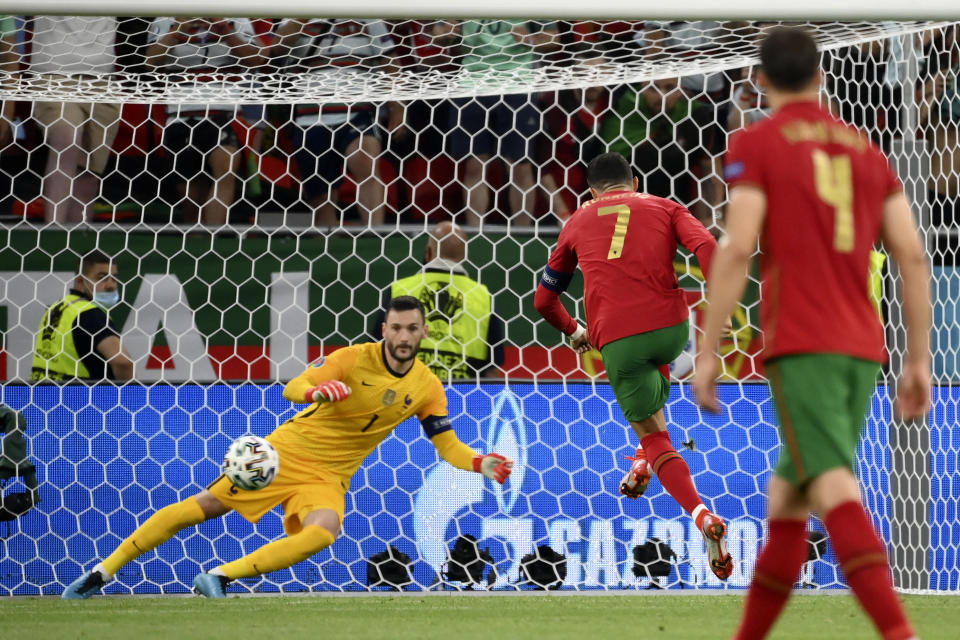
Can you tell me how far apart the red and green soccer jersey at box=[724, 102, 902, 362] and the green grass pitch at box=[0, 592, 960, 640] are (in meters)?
1.79

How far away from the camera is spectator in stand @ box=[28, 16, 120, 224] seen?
6.83m

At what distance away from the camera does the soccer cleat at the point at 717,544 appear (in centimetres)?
480

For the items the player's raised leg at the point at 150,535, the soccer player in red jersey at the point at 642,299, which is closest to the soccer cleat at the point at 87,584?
the player's raised leg at the point at 150,535

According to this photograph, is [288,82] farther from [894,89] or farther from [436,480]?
[894,89]

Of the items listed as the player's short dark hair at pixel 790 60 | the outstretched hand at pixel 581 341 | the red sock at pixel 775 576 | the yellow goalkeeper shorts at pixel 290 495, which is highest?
the player's short dark hair at pixel 790 60

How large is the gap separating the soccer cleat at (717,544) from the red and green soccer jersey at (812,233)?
1.99 metres

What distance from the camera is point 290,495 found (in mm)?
5566

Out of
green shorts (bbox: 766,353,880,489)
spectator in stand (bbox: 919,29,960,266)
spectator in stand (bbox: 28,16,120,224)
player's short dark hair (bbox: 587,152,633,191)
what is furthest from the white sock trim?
spectator in stand (bbox: 28,16,120,224)

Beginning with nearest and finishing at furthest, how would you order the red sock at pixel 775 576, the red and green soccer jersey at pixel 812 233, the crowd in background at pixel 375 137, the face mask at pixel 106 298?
the red and green soccer jersey at pixel 812 233
the red sock at pixel 775 576
the face mask at pixel 106 298
the crowd in background at pixel 375 137

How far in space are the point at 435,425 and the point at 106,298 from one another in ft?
6.95

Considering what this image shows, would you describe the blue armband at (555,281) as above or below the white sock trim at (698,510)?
above

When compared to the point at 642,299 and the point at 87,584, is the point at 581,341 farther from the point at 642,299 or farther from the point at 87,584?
the point at 87,584

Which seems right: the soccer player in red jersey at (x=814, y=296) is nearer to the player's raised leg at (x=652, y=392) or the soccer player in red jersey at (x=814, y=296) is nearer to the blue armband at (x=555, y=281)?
the player's raised leg at (x=652, y=392)

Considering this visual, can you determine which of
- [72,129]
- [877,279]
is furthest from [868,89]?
[72,129]
